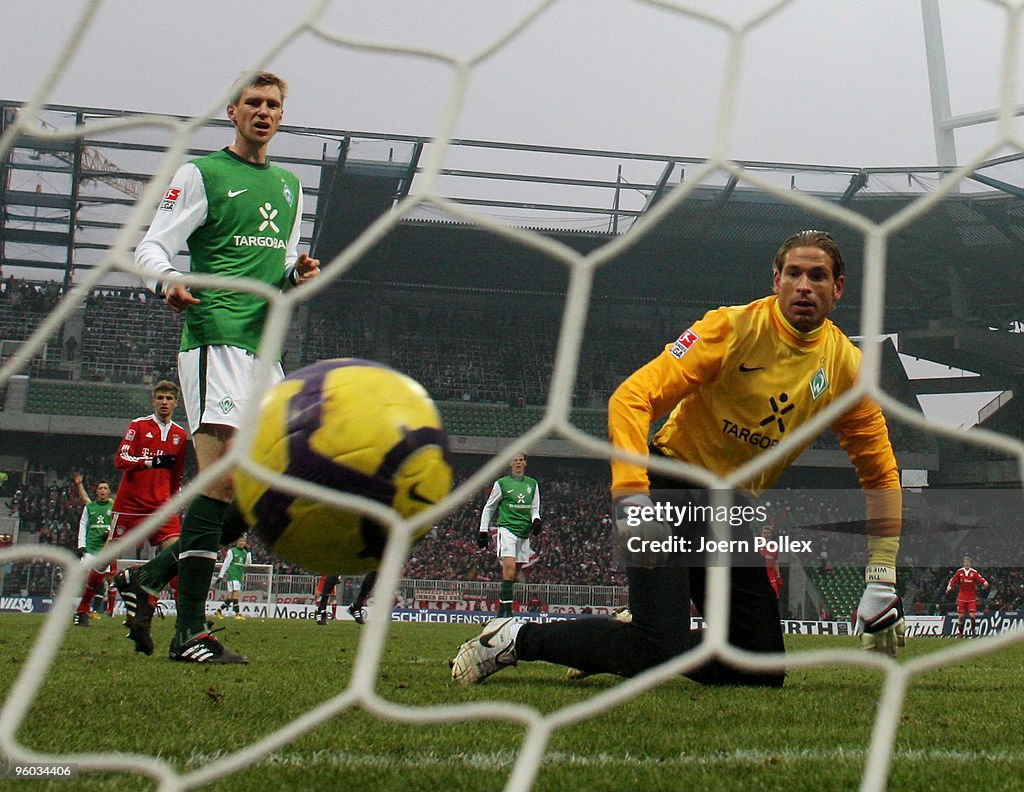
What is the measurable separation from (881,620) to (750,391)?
2.43ft

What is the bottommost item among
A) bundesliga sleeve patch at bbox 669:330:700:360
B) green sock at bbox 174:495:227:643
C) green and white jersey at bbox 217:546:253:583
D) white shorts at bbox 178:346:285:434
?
green and white jersey at bbox 217:546:253:583

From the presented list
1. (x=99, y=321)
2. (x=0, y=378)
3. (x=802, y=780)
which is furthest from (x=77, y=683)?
(x=99, y=321)

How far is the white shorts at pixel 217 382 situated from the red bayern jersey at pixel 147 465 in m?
3.43

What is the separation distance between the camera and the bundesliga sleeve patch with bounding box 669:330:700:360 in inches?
117

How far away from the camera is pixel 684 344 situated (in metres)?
3.00

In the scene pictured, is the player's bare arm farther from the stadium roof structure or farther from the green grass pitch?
the stadium roof structure

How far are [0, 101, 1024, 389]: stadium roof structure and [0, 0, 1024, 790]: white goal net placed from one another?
15.2 metres

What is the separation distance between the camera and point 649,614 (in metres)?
3.18

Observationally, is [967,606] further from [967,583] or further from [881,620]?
[881,620]

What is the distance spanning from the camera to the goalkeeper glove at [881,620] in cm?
299

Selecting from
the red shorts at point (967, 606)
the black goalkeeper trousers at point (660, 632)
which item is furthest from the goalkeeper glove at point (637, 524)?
the red shorts at point (967, 606)

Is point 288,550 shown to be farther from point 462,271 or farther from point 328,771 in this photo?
point 462,271

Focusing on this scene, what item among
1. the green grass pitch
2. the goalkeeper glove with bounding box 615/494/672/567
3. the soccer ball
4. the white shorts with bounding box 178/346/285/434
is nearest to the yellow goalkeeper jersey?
the goalkeeper glove with bounding box 615/494/672/567

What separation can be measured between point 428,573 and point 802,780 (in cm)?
1655
